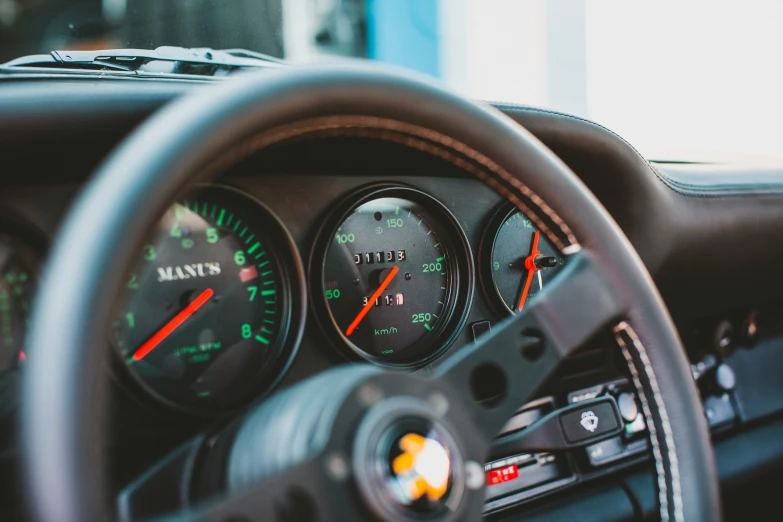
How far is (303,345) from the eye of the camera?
63.6 inches

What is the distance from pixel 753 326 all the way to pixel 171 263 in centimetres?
168

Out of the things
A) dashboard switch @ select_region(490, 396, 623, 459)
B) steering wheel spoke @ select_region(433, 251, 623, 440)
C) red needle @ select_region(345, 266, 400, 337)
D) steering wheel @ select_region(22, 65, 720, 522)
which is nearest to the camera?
steering wheel @ select_region(22, 65, 720, 522)

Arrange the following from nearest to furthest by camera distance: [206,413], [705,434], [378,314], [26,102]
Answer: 1. [705,434]
2. [26,102]
3. [206,413]
4. [378,314]

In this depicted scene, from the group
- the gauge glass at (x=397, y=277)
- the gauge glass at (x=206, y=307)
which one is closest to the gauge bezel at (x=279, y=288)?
the gauge glass at (x=206, y=307)

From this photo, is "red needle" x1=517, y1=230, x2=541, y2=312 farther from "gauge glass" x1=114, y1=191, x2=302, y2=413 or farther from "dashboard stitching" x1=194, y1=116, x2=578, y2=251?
"dashboard stitching" x1=194, y1=116, x2=578, y2=251

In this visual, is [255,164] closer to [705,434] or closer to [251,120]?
[251,120]

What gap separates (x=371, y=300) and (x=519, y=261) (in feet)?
1.53

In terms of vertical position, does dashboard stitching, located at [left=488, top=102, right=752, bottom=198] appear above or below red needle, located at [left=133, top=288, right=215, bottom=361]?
above

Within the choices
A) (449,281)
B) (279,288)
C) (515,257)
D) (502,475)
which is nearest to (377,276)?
(449,281)

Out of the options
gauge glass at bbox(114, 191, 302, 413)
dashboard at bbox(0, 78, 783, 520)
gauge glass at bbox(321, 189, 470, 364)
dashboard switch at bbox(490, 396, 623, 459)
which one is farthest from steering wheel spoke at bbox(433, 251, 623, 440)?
gauge glass at bbox(321, 189, 470, 364)

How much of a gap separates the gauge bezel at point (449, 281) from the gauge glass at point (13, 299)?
55 centimetres

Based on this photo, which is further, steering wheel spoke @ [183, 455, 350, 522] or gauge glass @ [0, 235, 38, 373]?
gauge glass @ [0, 235, 38, 373]

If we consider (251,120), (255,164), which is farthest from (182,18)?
(251,120)

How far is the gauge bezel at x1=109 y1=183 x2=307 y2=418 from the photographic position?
149cm
